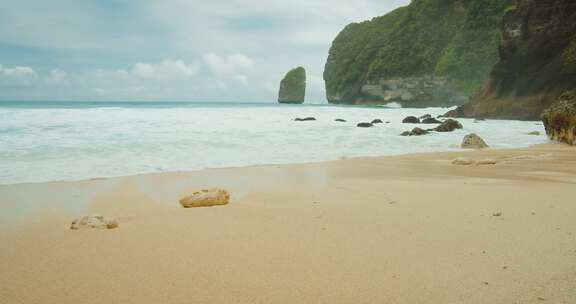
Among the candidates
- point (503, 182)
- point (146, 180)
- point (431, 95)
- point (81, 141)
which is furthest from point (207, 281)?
point (431, 95)

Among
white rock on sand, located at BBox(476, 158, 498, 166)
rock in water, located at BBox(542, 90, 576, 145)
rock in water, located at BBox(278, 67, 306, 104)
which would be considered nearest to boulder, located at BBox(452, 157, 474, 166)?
white rock on sand, located at BBox(476, 158, 498, 166)

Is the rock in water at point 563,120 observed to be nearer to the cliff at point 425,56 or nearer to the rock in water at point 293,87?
the cliff at point 425,56

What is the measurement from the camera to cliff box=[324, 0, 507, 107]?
51125 mm

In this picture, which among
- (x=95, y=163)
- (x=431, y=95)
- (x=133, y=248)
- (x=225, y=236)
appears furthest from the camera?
(x=431, y=95)

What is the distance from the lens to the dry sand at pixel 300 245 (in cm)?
208

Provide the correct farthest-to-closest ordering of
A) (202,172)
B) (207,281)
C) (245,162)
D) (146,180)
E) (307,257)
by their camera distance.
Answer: (245,162), (202,172), (146,180), (307,257), (207,281)

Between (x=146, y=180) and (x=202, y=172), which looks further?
(x=202, y=172)

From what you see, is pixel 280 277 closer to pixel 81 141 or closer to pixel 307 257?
pixel 307 257

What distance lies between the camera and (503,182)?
17.3ft

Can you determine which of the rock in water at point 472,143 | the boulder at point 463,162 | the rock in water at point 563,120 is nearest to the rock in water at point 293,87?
the rock in water at point 563,120

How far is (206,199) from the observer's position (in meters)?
4.14

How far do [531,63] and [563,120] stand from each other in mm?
16418

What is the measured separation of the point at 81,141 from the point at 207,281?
31.5ft

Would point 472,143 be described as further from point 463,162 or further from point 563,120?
point 463,162
